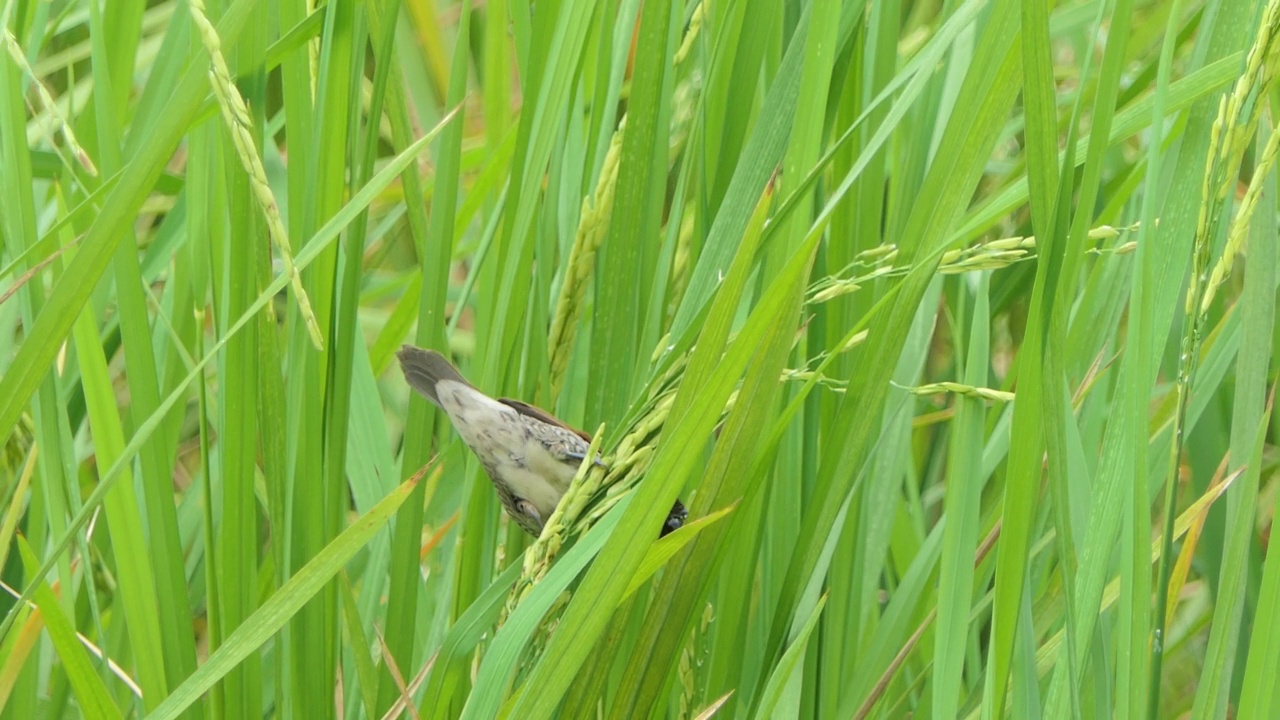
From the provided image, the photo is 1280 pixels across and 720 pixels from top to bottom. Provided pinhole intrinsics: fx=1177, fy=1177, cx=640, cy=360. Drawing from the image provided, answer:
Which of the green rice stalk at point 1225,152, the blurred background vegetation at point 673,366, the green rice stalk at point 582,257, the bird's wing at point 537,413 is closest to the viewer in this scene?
the green rice stalk at point 1225,152

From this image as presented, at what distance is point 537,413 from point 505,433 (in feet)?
0.16

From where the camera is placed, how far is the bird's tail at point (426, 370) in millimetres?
1238

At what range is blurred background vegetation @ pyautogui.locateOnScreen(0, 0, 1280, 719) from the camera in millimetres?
863

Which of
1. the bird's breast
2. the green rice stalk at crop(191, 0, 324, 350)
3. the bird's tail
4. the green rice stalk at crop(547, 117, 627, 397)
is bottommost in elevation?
the bird's breast

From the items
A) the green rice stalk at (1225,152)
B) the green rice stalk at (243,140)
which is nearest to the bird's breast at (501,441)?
the green rice stalk at (243,140)

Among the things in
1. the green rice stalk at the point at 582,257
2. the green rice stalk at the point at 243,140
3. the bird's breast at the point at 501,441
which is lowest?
the bird's breast at the point at 501,441

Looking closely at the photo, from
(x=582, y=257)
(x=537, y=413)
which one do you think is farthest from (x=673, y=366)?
(x=537, y=413)

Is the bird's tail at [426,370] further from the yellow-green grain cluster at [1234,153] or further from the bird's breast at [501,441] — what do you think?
the yellow-green grain cluster at [1234,153]

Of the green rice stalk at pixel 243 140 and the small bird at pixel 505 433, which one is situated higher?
the green rice stalk at pixel 243 140

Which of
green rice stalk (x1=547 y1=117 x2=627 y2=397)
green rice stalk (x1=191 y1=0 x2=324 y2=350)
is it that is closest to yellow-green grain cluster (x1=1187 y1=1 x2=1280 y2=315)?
green rice stalk (x1=547 y1=117 x2=627 y2=397)

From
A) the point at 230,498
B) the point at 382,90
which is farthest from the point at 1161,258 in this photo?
the point at 230,498

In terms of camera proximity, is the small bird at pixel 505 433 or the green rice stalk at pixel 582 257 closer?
the green rice stalk at pixel 582 257

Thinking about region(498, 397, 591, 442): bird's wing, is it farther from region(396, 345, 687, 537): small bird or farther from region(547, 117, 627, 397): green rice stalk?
region(547, 117, 627, 397): green rice stalk

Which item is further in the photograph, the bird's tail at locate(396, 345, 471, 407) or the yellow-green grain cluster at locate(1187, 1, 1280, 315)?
the bird's tail at locate(396, 345, 471, 407)
